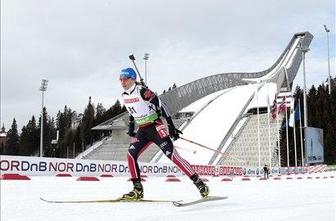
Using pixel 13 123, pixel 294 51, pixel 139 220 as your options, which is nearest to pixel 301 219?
pixel 139 220

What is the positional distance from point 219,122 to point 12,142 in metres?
63.3

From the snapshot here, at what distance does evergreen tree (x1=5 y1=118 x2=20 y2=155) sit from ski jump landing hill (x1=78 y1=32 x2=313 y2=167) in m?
41.4

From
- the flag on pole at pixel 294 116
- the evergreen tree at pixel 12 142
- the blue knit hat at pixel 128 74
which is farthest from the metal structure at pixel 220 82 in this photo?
the blue knit hat at pixel 128 74

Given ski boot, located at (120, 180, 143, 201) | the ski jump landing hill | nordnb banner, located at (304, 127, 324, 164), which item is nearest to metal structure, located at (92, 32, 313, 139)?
the ski jump landing hill

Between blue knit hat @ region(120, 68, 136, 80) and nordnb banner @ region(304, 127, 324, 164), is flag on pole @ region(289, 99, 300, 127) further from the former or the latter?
blue knit hat @ region(120, 68, 136, 80)

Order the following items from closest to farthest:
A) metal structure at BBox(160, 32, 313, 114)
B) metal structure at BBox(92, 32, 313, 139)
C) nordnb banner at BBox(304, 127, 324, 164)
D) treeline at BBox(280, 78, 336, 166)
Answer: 1. nordnb banner at BBox(304, 127, 324, 164)
2. treeline at BBox(280, 78, 336, 166)
3. metal structure at BBox(92, 32, 313, 139)
4. metal structure at BBox(160, 32, 313, 114)

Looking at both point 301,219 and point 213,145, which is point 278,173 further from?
point 301,219

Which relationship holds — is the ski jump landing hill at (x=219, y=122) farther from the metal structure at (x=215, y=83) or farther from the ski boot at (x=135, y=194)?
the ski boot at (x=135, y=194)

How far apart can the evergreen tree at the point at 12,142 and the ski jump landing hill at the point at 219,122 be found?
41.4 meters

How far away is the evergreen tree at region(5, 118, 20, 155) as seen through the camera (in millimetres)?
101625

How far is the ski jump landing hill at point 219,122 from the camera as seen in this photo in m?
54.3

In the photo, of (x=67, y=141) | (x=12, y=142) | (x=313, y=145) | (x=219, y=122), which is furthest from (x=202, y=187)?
(x=12, y=142)

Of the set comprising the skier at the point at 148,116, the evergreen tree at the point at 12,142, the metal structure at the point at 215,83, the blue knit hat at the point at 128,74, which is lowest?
the skier at the point at 148,116

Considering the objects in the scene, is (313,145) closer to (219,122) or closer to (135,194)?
(219,122)
